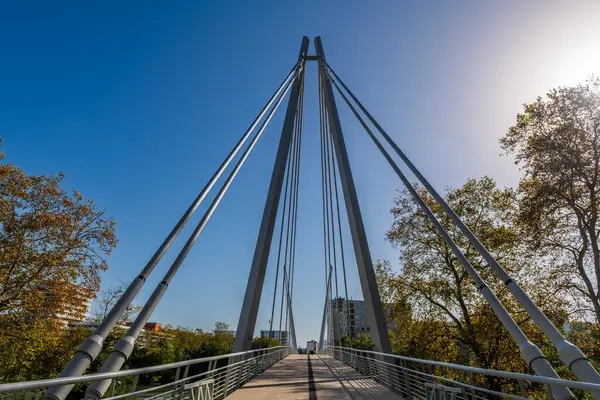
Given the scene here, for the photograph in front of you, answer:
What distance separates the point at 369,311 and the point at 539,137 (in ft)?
31.0

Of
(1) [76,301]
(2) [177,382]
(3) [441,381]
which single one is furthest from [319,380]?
(1) [76,301]

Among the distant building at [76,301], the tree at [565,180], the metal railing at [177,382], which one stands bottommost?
the metal railing at [177,382]

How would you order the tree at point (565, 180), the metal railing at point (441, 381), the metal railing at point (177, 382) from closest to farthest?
the metal railing at point (177, 382)
the metal railing at point (441, 381)
the tree at point (565, 180)

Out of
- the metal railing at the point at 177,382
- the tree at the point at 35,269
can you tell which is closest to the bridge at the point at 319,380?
the metal railing at the point at 177,382

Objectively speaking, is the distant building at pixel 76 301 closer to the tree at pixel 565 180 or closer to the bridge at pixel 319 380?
the bridge at pixel 319 380

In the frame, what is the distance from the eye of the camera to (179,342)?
220ft

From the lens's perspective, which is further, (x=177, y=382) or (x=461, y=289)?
(x=461, y=289)

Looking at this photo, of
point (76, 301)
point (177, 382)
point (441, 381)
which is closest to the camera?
point (177, 382)

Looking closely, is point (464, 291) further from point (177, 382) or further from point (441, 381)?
point (177, 382)

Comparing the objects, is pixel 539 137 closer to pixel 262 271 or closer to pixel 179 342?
pixel 262 271

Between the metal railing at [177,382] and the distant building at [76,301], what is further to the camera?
the distant building at [76,301]

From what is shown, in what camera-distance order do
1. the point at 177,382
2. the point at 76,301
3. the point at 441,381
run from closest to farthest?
the point at 177,382, the point at 441,381, the point at 76,301

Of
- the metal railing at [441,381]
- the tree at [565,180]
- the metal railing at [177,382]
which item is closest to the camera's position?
the metal railing at [177,382]

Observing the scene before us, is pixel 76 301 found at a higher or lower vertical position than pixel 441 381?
higher
